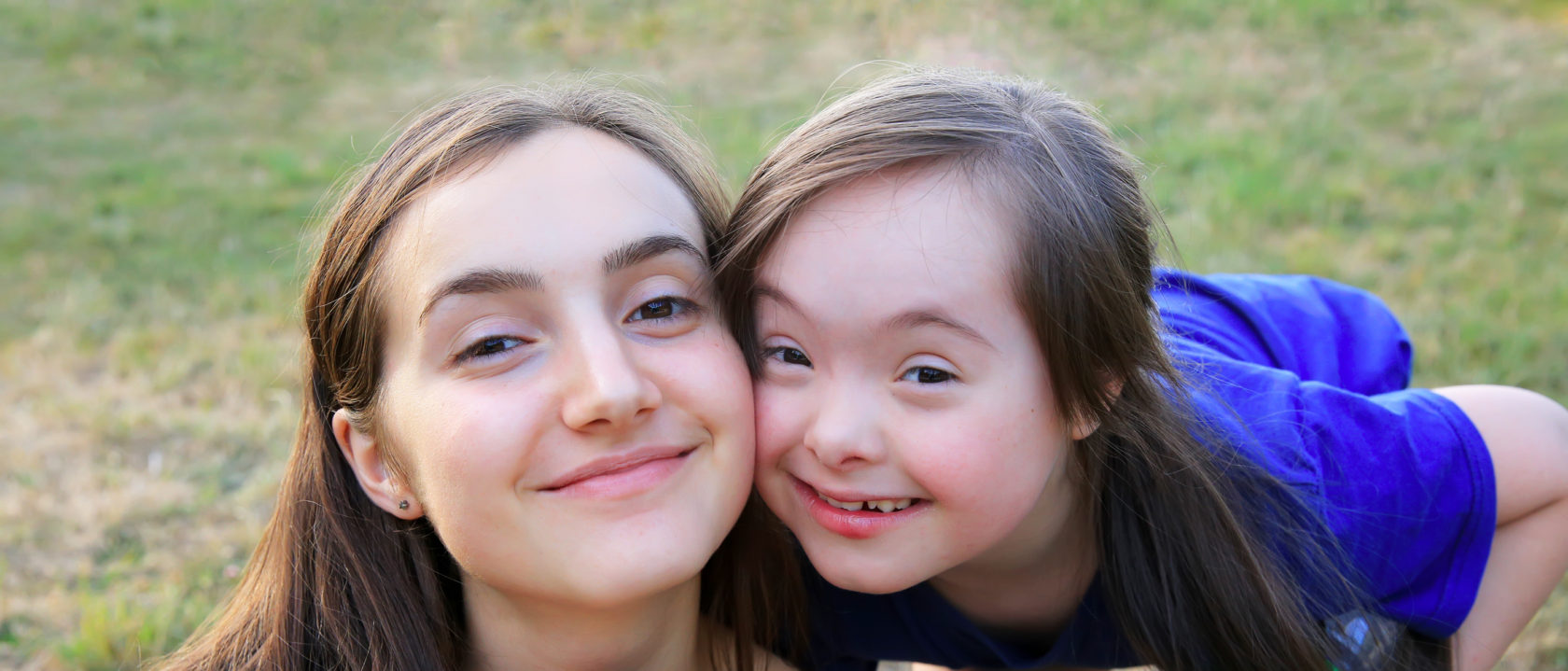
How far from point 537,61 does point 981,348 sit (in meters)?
6.90

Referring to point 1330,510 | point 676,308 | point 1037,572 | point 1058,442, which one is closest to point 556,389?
point 676,308

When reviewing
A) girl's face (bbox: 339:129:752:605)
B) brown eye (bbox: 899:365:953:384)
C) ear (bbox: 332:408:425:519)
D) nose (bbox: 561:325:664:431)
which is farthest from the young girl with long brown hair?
ear (bbox: 332:408:425:519)

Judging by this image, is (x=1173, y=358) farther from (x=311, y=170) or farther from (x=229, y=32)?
(x=229, y=32)

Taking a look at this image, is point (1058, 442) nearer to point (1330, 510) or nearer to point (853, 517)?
point (853, 517)

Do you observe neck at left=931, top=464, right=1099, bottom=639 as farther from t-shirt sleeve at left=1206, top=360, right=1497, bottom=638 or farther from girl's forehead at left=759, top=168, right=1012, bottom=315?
girl's forehead at left=759, top=168, right=1012, bottom=315

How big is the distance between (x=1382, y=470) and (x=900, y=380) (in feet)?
3.67

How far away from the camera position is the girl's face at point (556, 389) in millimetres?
1954

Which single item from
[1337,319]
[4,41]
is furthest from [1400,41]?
[4,41]

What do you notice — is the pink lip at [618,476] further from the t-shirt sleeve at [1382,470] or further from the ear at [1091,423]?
the t-shirt sleeve at [1382,470]

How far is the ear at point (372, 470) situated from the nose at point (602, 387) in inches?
16.9

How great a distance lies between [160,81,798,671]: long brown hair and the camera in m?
2.17

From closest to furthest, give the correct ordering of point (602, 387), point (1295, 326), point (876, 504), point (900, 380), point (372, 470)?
point (602, 387) → point (900, 380) → point (876, 504) → point (372, 470) → point (1295, 326)

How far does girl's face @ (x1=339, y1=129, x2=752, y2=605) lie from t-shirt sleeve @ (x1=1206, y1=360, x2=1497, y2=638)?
3.57 feet

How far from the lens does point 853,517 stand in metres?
2.12
